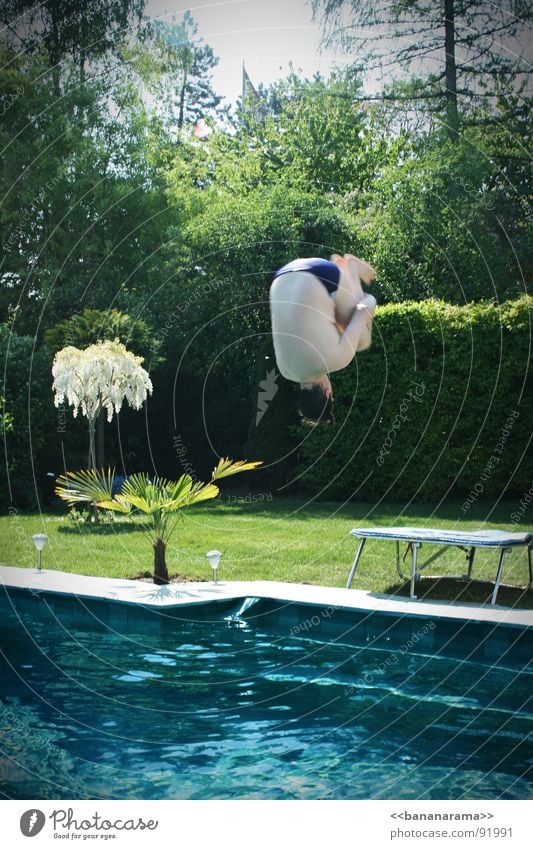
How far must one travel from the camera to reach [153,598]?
775 centimetres

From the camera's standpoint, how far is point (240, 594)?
25.7ft

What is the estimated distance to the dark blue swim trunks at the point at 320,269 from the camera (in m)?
2.87

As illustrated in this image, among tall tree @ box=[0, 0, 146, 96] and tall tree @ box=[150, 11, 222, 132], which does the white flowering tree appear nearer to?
tall tree @ box=[0, 0, 146, 96]

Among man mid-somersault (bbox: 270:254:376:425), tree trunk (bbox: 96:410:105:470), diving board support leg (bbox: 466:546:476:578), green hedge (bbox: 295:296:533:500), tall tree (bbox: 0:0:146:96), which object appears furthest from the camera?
tree trunk (bbox: 96:410:105:470)

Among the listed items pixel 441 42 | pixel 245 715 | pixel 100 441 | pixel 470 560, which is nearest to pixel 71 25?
pixel 441 42

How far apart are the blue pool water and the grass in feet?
4.38

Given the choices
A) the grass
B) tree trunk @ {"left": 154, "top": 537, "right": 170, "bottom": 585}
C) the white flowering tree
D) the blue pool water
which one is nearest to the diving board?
the grass

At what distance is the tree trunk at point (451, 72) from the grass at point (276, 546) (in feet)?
18.3

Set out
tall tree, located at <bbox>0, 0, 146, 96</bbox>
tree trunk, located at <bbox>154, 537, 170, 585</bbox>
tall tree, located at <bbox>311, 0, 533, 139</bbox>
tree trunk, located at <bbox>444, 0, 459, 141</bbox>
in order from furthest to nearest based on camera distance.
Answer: tree trunk, located at <bbox>444, 0, 459, 141</bbox> < tall tree, located at <bbox>0, 0, 146, 96</bbox> < tall tree, located at <bbox>311, 0, 533, 139</bbox> < tree trunk, located at <bbox>154, 537, 170, 585</bbox>

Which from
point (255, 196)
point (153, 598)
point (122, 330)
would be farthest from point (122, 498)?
point (255, 196)

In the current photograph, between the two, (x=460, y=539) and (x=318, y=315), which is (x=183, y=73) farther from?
(x=318, y=315)

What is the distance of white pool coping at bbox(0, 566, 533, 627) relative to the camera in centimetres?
694

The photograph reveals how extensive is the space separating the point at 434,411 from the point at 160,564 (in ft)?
19.1
